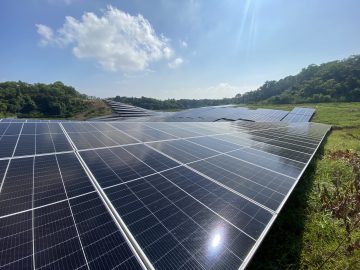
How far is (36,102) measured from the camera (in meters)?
88.1

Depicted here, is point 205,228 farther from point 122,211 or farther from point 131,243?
point 122,211

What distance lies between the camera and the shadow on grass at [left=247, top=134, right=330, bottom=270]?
7.14m

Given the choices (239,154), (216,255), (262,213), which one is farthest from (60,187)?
(239,154)

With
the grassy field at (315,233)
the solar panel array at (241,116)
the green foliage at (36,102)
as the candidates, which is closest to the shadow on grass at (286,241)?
the grassy field at (315,233)

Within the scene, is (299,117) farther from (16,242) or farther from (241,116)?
(16,242)

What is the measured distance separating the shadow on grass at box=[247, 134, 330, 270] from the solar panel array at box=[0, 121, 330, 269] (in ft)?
7.49

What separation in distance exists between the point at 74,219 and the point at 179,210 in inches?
112

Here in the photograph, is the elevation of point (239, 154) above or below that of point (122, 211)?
below

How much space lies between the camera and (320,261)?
23.5ft

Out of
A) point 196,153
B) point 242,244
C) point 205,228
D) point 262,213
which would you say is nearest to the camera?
point 242,244

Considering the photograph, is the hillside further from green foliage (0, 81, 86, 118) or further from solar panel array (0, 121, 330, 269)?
green foliage (0, 81, 86, 118)

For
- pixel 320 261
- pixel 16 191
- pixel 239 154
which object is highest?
pixel 16 191

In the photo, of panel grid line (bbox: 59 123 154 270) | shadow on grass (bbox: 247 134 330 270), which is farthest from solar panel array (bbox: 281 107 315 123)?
panel grid line (bbox: 59 123 154 270)

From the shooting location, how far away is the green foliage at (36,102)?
7881cm
